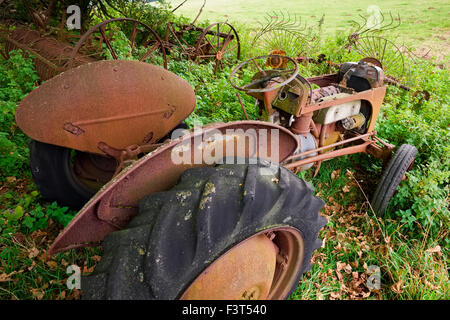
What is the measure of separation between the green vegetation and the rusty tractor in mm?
474

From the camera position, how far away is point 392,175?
2662 millimetres

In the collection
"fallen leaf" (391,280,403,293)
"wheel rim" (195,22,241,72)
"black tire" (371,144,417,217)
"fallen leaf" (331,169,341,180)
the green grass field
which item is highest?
the green grass field

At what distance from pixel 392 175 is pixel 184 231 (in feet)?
7.60

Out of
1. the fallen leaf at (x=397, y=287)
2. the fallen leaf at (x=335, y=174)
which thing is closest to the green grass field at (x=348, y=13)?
the fallen leaf at (x=335, y=174)

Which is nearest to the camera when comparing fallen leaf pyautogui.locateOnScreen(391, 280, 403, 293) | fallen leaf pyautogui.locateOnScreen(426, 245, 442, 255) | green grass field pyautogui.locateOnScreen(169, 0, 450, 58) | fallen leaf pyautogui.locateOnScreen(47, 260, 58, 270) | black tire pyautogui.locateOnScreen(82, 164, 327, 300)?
black tire pyautogui.locateOnScreen(82, 164, 327, 300)

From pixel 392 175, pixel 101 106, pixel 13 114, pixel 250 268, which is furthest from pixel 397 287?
pixel 13 114

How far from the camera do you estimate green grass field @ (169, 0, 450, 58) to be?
8572 millimetres

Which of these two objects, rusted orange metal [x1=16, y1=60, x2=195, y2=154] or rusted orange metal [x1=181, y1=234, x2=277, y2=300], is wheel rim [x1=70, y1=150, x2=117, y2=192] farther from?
rusted orange metal [x1=181, y1=234, x2=277, y2=300]

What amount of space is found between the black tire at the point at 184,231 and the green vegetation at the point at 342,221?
1072mm

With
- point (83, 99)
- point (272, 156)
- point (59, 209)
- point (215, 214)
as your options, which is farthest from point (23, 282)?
point (272, 156)

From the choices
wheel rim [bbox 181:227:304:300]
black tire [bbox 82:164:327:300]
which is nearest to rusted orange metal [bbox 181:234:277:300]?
wheel rim [bbox 181:227:304:300]

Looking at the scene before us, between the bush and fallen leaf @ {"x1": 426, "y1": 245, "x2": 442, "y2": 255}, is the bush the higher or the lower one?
the higher one

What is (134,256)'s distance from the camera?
1045 millimetres

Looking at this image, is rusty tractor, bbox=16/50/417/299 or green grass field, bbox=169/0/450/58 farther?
green grass field, bbox=169/0/450/58
